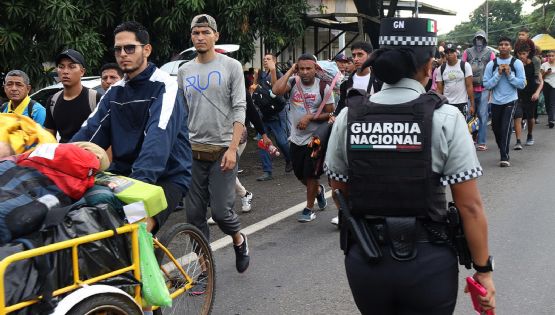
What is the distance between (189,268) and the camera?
163 inches

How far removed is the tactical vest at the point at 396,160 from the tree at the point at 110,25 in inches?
344

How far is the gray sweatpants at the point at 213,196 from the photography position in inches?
190

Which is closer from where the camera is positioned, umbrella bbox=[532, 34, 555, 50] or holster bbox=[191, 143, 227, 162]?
holster bbox=[191, 143, 227, 162]

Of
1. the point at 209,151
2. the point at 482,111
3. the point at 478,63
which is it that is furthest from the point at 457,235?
the point at 478,63

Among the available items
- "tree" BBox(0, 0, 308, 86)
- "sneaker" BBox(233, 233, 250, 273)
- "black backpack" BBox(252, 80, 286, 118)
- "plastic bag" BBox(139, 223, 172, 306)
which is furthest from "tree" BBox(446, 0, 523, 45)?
Result: "plastic bag" BBox(139, 223, 172, 306)

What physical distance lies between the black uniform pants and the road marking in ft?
11.6

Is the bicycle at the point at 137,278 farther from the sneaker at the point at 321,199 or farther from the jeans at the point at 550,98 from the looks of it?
the jeans at the point at 550,98

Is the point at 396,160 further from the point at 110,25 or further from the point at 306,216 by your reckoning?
the point at 110,25

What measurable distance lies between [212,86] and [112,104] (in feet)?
4.05

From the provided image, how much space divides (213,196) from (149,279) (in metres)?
1.71

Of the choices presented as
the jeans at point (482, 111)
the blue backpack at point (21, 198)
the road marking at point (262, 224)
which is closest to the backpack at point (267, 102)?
the road marking at point (262, 224)

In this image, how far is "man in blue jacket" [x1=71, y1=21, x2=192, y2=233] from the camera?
146 inches

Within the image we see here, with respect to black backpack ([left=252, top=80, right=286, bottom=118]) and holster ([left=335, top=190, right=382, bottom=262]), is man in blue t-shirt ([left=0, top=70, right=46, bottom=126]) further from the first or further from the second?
holster ([left=335, top=190, right=382, bottom=262])

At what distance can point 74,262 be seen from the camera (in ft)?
9.37
